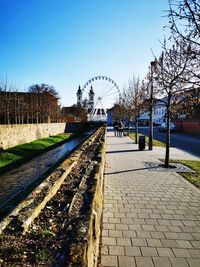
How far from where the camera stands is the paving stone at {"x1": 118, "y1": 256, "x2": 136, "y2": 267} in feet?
12.7

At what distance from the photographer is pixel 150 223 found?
5.48 meters

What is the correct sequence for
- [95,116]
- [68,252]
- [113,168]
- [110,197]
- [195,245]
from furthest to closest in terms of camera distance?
1. [95,116]
2. [113,168]
3. [110,197]
4. [195,245]
5. [68,252]

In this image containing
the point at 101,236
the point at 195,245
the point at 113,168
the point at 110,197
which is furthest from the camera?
the point at 113,168

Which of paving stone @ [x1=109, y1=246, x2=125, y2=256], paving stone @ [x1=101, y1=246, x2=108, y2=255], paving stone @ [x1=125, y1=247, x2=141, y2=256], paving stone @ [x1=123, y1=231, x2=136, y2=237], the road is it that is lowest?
the road

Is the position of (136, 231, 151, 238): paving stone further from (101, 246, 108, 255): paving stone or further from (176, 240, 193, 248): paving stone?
(101, 246, 108, 255): paving stone

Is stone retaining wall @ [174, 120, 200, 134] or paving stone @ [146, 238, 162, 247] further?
stone retaining wall @ [174, 120, 200, 134]

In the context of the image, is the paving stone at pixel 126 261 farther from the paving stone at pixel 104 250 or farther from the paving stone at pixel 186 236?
the paving stone at pixel 186 236

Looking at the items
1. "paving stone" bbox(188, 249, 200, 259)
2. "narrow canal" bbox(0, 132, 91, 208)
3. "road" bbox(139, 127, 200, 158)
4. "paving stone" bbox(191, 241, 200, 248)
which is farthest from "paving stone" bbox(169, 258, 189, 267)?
"road" bbox(139, 127, 200, 158)

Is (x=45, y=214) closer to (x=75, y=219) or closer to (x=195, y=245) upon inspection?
(x=75, y=219)

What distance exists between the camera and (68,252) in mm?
2705

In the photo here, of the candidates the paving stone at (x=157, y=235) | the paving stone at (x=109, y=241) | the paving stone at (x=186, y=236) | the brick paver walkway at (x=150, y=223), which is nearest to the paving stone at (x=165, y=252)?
the brick paver walkway at (x=150, y=223)

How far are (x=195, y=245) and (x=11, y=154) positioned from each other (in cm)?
1512

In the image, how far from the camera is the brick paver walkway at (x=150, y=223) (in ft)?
13.5

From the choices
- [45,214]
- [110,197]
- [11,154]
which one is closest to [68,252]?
[45,214]
